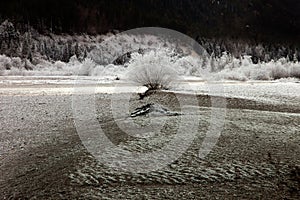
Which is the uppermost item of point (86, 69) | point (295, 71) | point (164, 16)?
point (164, 16)

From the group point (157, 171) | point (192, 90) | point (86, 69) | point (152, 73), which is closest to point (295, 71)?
point (192, 90)

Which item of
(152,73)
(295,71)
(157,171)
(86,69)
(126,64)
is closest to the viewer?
(157,171)

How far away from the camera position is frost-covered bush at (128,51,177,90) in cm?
2192

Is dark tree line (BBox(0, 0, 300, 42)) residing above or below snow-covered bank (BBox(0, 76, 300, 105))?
above

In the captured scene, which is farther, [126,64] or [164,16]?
[164,16]

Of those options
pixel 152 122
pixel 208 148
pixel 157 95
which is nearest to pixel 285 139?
pixel 208 148

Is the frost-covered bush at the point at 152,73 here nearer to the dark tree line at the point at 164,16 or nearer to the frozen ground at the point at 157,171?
the frozen ground at the point at 157,171

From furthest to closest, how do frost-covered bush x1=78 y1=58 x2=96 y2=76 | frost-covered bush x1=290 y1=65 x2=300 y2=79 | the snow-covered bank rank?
frost-covered bush x1=78 y1=58 x2=96 y2=76
frost-covered bush x1=290 y1=65 x2=300 y2=79
the snow-covered bank

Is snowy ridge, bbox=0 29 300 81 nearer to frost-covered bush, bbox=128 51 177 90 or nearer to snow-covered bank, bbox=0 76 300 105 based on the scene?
frost-covered bush, bbox=128 51 177 90

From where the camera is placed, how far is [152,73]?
2191 cm

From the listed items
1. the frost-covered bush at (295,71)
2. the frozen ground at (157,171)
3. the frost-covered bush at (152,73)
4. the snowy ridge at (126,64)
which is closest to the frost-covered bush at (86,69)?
the snowy ridge at (126,64)

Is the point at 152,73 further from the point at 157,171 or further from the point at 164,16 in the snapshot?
the point at 164,16

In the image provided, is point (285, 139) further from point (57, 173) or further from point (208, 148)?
point (57, 173)

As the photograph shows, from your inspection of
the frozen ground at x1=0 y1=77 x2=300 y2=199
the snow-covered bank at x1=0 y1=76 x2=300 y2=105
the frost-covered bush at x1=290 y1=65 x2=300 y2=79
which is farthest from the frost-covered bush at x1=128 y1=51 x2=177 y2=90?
the frost-covered bush at x1=290 y1=65 x2=300 y2=79
